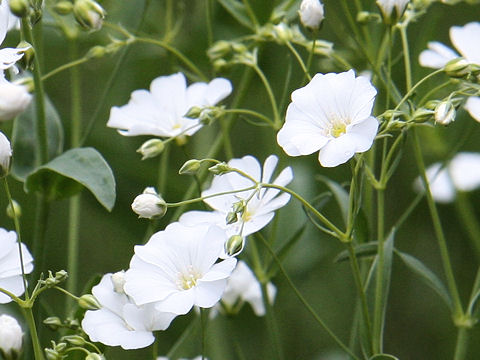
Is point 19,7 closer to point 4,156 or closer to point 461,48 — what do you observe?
point 4,156

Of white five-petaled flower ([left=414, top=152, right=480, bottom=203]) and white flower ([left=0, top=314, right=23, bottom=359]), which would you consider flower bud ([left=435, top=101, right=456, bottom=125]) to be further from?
white five-petaled flower ([left=414, top=152, right=480, bottom=203])

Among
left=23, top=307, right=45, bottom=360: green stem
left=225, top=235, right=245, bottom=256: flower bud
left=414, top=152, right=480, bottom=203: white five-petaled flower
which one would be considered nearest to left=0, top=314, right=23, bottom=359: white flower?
left=23, top=307, right=45, bottom=360: green stem

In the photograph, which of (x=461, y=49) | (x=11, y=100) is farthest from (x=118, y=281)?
(x=461, y=49)

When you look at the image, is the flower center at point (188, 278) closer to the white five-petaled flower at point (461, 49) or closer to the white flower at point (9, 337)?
the white flower at point (9, 337)

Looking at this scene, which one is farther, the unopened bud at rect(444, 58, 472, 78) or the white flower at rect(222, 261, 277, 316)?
the white flower at rect(222, 261, 277, 316)

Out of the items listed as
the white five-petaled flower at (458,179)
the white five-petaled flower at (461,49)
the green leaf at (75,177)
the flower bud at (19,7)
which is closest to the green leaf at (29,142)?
the green leaf at (75,177)

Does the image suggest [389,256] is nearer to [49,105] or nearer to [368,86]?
[368,86]
